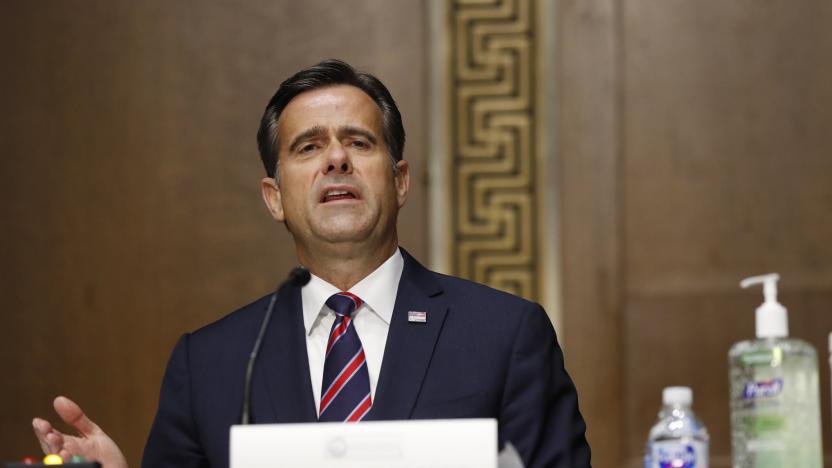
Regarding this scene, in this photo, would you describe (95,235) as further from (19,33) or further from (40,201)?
(19,33)

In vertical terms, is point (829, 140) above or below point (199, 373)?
above

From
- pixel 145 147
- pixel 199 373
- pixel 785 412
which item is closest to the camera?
pixel 785 412

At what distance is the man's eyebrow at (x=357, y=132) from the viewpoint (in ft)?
7.72

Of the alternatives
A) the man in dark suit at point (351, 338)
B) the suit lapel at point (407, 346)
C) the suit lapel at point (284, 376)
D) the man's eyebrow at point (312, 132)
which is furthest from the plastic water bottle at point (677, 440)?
the man's eyebrow at point (312, 132)

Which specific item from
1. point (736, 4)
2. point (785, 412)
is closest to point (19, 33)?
point (736, 4)

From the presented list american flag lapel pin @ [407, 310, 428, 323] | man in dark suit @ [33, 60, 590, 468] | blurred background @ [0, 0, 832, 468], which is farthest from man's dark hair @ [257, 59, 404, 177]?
blurred background @ [0, 0, 832, 468]

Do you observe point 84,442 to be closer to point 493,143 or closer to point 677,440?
point 677,440

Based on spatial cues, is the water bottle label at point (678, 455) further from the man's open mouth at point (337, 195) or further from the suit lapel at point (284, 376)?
the man's open mouth at point (337, 195)

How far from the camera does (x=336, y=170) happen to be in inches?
91.0

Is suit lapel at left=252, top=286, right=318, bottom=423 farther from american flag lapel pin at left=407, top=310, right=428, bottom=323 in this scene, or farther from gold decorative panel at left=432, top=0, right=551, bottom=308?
gold decorative panel at left=432, top=0, right=551, bottom=308

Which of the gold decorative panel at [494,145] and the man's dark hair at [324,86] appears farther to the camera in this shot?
the gold decorative panel at [494,145]

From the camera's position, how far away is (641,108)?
387cm

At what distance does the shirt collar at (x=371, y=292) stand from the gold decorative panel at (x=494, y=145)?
5.18 feet

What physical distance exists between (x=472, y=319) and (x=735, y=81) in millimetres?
1922
